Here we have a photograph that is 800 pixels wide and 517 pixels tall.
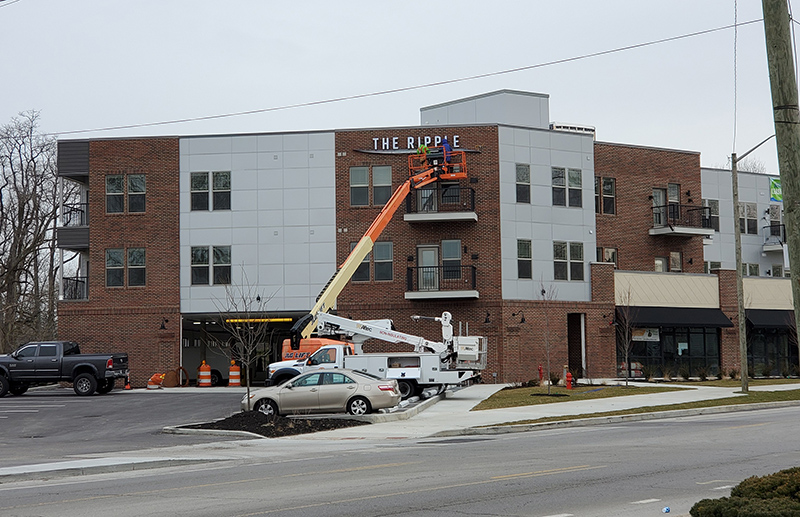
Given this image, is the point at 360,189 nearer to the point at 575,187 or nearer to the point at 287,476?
the point at 575,187

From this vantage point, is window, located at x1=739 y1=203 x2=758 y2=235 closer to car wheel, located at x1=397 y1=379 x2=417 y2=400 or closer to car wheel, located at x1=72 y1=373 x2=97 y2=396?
car wheel, located at x1=397 y1=379 x2=417 y2=400

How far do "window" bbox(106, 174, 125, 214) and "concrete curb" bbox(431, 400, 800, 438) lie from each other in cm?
2637

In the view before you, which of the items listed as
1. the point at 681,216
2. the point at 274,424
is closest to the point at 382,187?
the point at 681,216

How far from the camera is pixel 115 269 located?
4231 cm

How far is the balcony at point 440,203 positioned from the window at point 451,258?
4.82ft

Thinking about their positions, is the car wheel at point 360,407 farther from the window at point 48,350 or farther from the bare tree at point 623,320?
the bare tree at point 623,320

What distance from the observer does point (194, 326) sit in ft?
149

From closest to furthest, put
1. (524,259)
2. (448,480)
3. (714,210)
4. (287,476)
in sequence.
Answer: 1. (448,480)
2. (287,476)
3. (524,259)
4. (714,210)

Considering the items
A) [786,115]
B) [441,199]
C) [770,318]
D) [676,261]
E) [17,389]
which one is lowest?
[17,389]

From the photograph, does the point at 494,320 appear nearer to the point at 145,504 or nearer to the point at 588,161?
the point at 588,161

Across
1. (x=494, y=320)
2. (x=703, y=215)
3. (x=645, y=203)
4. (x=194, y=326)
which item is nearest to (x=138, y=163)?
(x=194, y=326)

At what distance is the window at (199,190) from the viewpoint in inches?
1665

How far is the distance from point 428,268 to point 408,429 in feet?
63.7

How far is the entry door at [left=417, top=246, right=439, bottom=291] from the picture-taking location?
40875 millimetres
